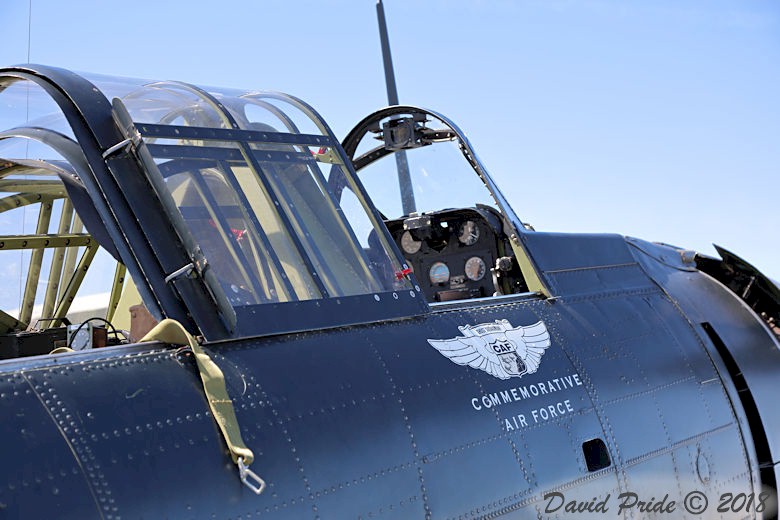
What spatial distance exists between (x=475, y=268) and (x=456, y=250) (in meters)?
0.29

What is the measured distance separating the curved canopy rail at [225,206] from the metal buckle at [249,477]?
62cm

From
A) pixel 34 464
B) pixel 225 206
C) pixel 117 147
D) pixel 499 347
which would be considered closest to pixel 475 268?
pixel 499 347

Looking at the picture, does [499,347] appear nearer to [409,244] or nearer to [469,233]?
[469,233]

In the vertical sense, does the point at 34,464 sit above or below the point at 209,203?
below

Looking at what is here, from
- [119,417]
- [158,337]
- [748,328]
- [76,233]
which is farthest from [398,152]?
[119,417]

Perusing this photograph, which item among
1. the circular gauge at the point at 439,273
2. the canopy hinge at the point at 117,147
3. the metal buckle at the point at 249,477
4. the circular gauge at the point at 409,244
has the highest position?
the canopy hinge at the point at 117,147

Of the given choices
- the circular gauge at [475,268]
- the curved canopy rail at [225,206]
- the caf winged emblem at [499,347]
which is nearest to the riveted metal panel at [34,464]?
the curved canopy rail at [225,206]

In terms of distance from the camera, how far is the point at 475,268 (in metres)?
6.61

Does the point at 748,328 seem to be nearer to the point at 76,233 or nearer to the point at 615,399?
the point at 615,399

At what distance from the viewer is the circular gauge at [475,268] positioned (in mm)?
6562

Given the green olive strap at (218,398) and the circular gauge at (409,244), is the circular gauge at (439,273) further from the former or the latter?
the green olive strap at (218,398)

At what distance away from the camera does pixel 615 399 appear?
16.1ft

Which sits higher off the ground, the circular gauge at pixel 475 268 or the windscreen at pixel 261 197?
the windscreen at pixel 261 197

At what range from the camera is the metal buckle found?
2.86 m
